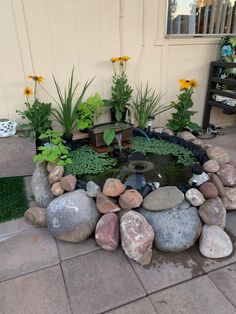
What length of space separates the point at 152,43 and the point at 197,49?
0.63 metres

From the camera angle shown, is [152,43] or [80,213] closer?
[80,213]

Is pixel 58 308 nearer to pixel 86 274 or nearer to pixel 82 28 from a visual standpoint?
pixel 86 274

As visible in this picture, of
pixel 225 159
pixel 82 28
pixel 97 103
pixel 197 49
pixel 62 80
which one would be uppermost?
pixel 82 28

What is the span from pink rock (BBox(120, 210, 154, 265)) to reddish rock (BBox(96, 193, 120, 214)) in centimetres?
13

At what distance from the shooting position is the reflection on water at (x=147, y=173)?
5.68 feet

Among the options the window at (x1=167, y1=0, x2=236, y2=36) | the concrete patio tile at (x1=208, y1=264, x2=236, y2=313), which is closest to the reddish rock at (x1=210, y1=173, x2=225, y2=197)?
the concrete patio tile at (x1=208, y1=264, x2=236, y2=313)

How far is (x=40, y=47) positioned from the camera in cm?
241

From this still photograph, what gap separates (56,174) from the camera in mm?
1799

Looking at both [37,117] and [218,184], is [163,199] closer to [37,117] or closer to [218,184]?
[218,184]

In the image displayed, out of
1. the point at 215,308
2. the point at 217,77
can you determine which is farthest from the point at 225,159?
the point at 217,77

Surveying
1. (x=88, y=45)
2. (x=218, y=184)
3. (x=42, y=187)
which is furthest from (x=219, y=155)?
(x=88, y=45)

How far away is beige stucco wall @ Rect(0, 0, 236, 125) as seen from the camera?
91.0 inches

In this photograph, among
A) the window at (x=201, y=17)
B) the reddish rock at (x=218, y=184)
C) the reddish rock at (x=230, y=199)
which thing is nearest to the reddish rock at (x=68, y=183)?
the reddish rock at (x=218, y=184)

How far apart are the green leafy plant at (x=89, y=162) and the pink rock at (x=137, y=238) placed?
0.65 metres
